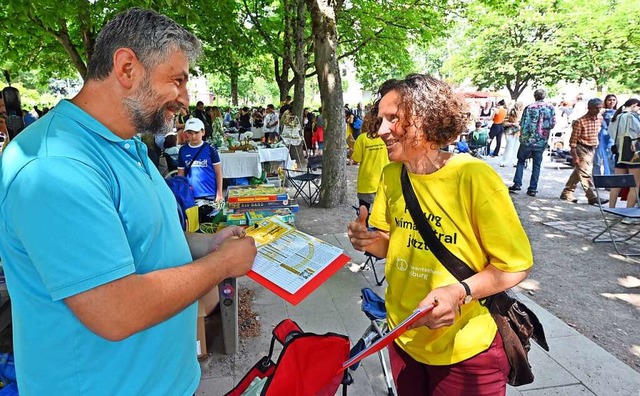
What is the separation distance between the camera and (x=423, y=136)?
5.15 ft

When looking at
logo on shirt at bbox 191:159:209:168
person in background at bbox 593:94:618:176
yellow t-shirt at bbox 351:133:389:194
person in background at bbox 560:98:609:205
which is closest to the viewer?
logo on shirt at bbox 191:159:209:168

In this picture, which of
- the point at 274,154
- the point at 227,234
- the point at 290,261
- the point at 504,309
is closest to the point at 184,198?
the point at 227,234

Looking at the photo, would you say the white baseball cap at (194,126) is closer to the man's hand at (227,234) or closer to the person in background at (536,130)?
the man's hand at (227,234)

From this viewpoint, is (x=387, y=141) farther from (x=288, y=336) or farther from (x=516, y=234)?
(x=288, y=336)

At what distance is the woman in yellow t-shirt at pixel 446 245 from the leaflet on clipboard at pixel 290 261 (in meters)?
0.29

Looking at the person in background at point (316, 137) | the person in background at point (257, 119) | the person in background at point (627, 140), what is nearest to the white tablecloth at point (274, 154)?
the person in background at point (316, 137)

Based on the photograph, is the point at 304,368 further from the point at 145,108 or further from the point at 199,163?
the point at 199,163

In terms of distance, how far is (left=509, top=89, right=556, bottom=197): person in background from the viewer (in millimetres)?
8109

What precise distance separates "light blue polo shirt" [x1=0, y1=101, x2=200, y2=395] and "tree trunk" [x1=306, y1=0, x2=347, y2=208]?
631cm

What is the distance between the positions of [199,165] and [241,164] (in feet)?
10.7

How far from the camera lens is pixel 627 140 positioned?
266 inches

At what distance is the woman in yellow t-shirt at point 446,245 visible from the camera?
1.38m

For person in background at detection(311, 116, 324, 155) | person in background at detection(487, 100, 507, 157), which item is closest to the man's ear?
person in background at detection(311, 116, 324, 155)

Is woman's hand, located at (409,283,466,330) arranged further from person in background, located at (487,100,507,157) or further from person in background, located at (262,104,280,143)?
person in background, located at (487,100,507,157)
